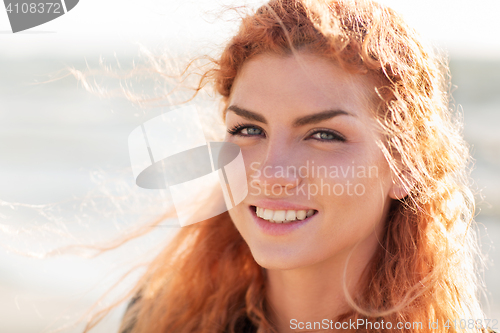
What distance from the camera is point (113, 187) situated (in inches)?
92.7

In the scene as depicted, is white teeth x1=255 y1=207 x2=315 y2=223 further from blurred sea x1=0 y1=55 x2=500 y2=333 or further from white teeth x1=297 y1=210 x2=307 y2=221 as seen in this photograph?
blurred sea x1=0 y1=55 x2=500 y2=333

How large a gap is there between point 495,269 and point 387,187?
2.44m

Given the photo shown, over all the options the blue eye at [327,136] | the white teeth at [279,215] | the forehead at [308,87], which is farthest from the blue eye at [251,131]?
the white teeth at [279,215]

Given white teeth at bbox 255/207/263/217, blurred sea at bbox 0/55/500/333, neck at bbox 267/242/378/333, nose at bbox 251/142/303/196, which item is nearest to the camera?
nose at bbox 251/142/303/196

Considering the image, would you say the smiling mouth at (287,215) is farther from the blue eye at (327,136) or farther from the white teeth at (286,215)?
the blue eye at (327,136)

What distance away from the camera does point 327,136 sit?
1.59 meters

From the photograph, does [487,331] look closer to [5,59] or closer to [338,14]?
[338,14]

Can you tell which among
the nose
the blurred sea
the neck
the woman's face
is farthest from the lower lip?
the blurred sea

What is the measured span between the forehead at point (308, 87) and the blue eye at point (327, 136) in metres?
0.10

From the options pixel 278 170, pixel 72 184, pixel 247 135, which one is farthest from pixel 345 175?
pixel 72 184

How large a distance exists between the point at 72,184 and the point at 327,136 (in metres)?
3.60

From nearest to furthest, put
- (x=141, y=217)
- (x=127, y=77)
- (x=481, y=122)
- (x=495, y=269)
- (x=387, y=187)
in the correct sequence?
(x=387, y=187)
(x=127, y=77)
(x=141, y=217)
(x=495, y=269)
(x=481, y=122)

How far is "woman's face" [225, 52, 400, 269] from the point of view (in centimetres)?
153

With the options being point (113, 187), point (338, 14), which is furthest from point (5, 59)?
point (338, 14)
